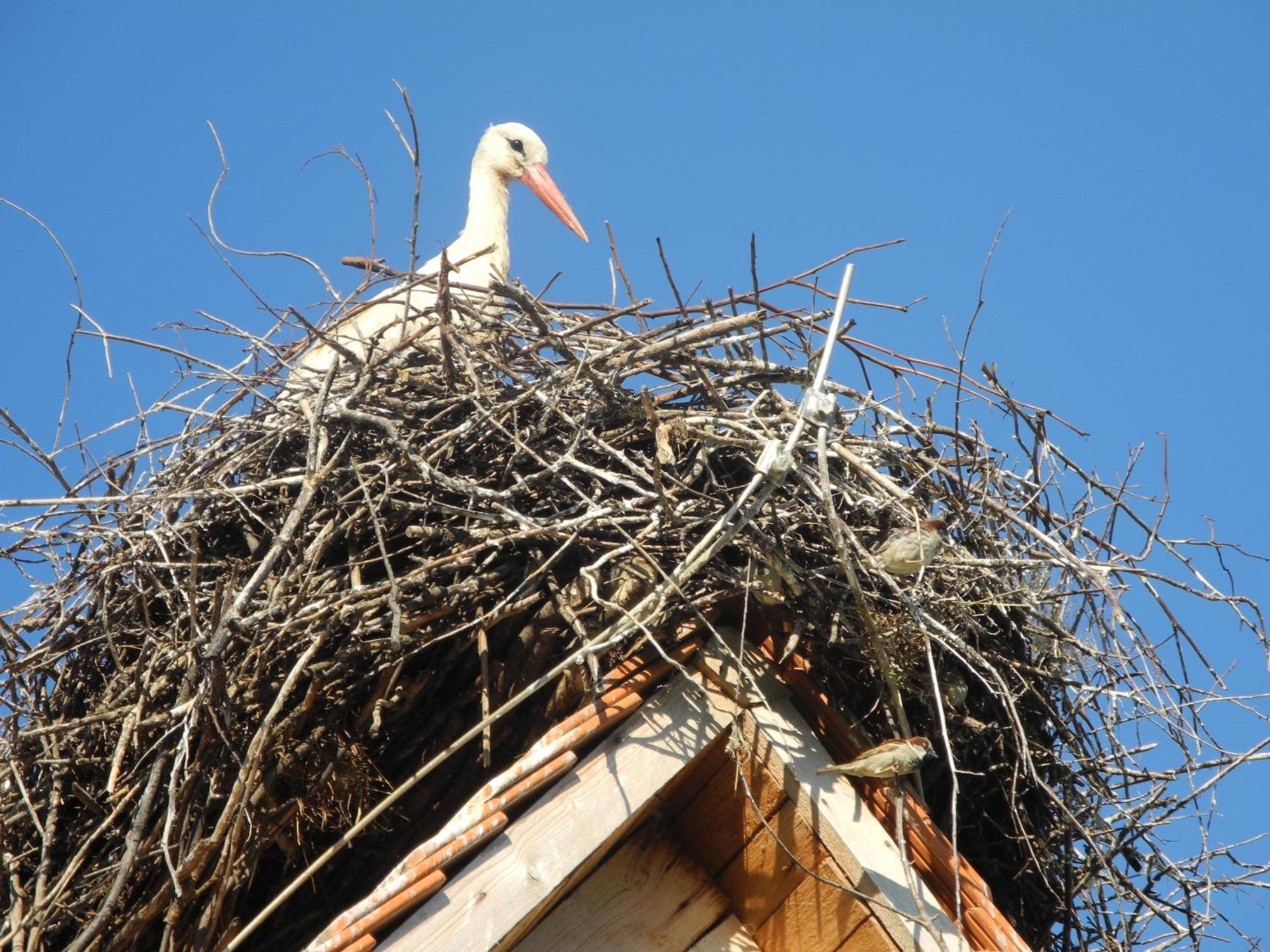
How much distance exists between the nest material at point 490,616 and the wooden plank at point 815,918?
28cm

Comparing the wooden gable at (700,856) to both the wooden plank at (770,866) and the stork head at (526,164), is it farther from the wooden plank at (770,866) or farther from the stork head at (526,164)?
the stork head at (526,164)

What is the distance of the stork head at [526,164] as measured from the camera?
267 inches

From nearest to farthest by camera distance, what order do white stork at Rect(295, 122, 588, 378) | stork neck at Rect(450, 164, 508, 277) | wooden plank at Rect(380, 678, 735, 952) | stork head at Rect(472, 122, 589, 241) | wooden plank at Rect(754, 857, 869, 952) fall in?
1. wooden plank at Rect(380, 678, 735, 952)
2. wooden plank at Rect(754, 857, 869, 952)
3. white stork at Rect(295, 122, 588, 378)
4. stork neck at Rect(450, 164, 508, 277)
5. stork head at Rect(472, 122, 589, 241)

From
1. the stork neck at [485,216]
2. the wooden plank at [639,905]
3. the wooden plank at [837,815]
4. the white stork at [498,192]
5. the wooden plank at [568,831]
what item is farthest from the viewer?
the stork neck at [485,216]

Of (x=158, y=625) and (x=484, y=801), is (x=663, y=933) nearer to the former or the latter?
(x=484, y=801)

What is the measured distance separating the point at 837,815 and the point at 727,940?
0.42 metres

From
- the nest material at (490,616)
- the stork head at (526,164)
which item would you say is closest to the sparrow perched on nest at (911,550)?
the nest material at (490,616)

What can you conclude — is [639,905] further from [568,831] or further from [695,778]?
[568,831]

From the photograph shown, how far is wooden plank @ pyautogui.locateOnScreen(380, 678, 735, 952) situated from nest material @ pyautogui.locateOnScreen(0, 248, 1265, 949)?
0.18 metres

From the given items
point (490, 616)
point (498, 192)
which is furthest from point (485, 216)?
point (490, 616)

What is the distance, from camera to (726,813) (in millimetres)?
2896

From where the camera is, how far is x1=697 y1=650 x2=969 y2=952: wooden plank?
2613mm

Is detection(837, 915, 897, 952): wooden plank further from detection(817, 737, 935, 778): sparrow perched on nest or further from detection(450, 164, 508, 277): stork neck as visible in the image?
detection(450, 164, 508, 277): stork neck

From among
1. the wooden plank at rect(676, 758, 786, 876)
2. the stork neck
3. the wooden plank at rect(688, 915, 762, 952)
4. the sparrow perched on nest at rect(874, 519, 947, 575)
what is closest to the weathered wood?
the wooden plank at rect(676, 758, 786, 876)
